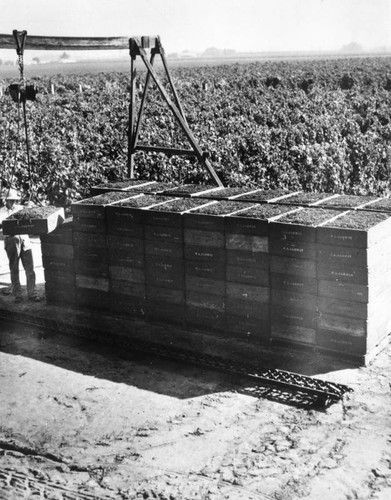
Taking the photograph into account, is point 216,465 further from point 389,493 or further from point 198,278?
point 198,278

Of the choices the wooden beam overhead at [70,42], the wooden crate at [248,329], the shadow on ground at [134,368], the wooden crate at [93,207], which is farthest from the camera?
the wooden beam overhead at [70,42]

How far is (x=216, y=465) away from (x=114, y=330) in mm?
3537

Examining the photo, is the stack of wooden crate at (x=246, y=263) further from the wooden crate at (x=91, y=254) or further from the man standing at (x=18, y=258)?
the man standing at (x=18, y=258)

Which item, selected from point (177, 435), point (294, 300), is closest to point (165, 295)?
point (294, 300)

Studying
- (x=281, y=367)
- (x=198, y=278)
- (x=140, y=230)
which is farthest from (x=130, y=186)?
(x=281, y=367)

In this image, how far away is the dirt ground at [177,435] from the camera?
18.5ft

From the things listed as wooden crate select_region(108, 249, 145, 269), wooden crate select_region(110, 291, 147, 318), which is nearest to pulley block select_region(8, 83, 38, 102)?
wooden crate select_region(108, 249, 145, 269)

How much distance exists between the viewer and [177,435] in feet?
21.2

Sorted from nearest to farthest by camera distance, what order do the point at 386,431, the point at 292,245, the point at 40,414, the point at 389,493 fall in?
the point at 389,493
the point at 386,431
the point at 40,414
the point at 292,245

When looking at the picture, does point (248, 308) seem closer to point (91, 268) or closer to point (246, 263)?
point (246, 263)

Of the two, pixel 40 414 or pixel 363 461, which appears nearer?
pixel 363 461

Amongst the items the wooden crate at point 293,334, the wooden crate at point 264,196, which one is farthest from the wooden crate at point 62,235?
the wooden crate at point 293,334

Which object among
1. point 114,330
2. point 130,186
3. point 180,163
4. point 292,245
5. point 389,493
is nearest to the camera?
point 389,493

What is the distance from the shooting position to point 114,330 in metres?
9.09
